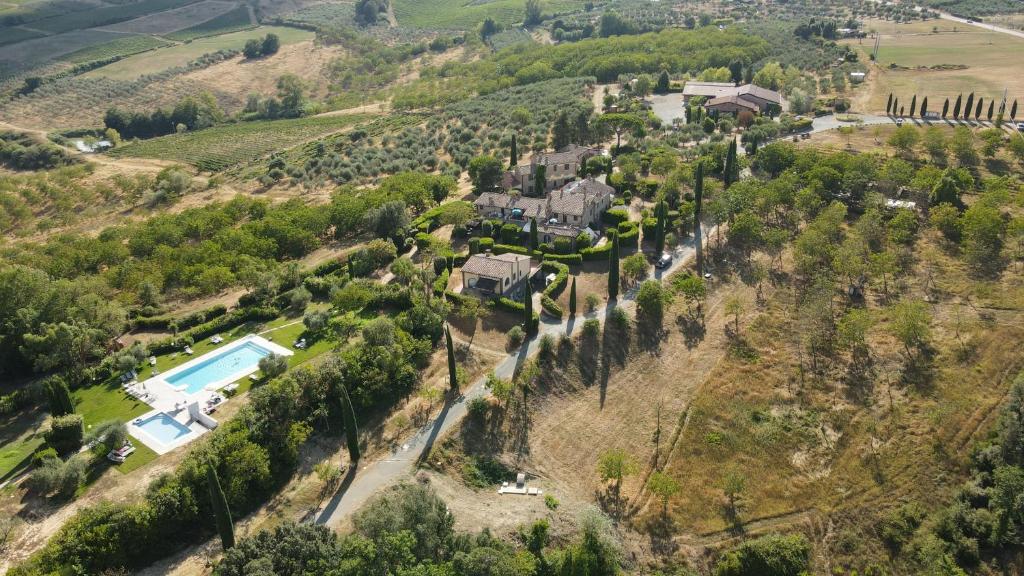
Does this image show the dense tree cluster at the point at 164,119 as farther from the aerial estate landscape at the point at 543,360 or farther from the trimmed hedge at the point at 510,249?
the trimmed hedge at the point at 510,249

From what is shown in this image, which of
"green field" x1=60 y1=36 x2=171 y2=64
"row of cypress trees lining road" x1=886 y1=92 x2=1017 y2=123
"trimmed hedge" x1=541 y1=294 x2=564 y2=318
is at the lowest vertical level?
"row of cypress trees lining road" x1=886 y1=92 x2=1017 y2=123

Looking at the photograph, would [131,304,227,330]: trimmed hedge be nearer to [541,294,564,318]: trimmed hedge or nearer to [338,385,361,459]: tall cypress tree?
[338,385,361,459]: tall cypress tree

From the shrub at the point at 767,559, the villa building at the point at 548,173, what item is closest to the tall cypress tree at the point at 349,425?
the shrub at the point at 767,559

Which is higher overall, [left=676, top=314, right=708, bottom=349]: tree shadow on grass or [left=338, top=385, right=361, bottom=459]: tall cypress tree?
[left=338, top=385, right=361, bottom=459]: tall cypress tree

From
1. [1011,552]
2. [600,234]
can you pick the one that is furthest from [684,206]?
[1011,552]

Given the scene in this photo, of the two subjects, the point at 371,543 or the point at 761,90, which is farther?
the point at 761,90

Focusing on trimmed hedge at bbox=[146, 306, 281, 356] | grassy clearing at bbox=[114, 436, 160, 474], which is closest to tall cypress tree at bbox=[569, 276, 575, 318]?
trimmed hedge at bbox=[146, 306, 281, 356]

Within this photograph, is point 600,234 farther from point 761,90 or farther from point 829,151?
point 761,90
